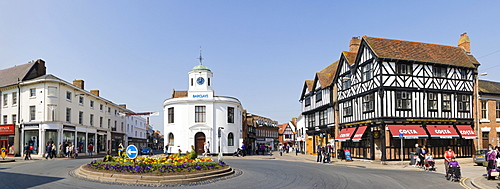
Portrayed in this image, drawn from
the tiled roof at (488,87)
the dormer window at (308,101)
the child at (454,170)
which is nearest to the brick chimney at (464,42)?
the tiled roof at (488,87)

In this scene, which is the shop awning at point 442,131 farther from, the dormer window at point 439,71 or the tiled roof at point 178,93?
the tiled roof at point 178,93

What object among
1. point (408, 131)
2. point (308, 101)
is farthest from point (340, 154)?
point (308, 101)

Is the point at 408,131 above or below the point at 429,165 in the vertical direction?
above

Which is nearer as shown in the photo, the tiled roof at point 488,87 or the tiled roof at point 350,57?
the tiled roof at point 488,87

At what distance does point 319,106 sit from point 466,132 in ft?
47.7

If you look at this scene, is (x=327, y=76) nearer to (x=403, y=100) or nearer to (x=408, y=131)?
(x=403, y=100)

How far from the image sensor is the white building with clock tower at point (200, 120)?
42656 mm

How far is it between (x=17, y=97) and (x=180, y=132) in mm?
16429

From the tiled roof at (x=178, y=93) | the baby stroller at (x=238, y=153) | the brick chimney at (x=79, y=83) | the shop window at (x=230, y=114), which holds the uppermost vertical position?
the brick chimney at (x=79, y=83)

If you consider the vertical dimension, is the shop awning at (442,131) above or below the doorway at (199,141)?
above

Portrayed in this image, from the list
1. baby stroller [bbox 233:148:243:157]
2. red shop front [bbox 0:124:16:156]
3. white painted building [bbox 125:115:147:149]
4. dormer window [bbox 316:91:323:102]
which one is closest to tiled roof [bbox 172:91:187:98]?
white painted building [bbox 125:115:147:149]

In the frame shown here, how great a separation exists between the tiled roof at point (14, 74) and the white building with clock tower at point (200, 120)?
14525mm

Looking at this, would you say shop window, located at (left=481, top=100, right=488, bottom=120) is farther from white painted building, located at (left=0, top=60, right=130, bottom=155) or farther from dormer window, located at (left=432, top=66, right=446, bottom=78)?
white painted building, located at (left=0, top=60, right=130, bottom=155)

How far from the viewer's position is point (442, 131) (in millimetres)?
29859
